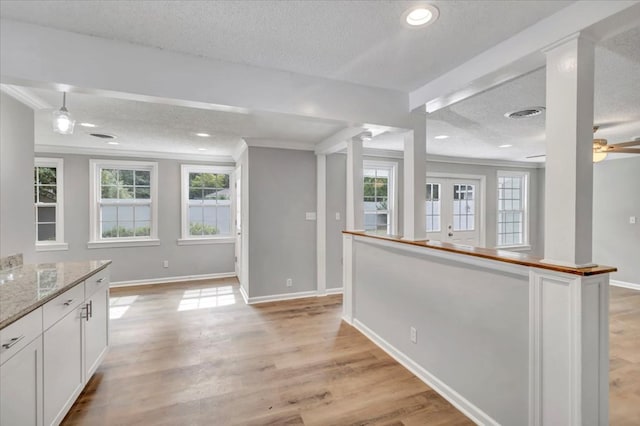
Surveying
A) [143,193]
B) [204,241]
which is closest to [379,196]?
[204,241]

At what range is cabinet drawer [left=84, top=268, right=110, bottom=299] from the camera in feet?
7.02

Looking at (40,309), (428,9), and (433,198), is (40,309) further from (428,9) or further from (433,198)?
(433,198)

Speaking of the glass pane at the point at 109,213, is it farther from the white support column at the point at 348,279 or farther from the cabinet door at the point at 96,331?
the white support column at the point at 348,279

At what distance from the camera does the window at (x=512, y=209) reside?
625cm

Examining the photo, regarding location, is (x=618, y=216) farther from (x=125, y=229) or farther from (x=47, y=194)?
(x=47, y=194)

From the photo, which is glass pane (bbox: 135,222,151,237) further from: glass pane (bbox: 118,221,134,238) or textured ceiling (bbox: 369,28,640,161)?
textured ceiling (bbox: 369,28,640,161)

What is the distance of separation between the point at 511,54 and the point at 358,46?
2.97 feet

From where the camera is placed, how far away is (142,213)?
5238mm

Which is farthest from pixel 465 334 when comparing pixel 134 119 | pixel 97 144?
pixel 97 144

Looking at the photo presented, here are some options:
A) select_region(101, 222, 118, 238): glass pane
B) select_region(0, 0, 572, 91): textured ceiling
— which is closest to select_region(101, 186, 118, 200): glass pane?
select_region(101, 222, 118, 238): glass pane

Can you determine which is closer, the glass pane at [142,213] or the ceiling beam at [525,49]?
the ceiling beam at [525,49]

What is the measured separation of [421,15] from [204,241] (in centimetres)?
509

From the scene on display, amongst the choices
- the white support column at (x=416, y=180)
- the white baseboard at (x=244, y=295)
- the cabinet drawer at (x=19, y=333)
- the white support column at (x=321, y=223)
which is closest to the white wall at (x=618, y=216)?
the white support column at (x=416, y=180)

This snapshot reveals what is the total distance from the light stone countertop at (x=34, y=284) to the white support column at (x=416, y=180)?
8.33 feet
